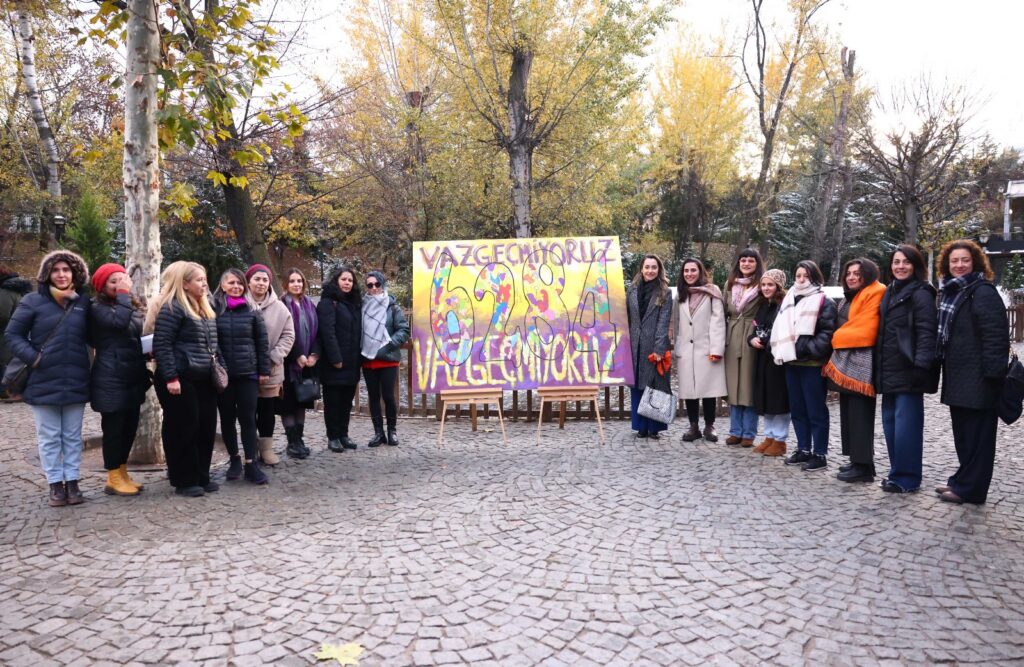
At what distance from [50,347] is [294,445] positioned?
228cm

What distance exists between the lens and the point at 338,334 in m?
6.11

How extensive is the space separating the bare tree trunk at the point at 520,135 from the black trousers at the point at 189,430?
291 inches

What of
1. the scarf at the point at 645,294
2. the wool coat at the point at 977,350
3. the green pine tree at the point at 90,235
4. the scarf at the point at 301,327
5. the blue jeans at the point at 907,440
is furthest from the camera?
the green pine tree at the point at 90,235

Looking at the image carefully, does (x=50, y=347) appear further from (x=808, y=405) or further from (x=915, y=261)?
(x=915, y=261)

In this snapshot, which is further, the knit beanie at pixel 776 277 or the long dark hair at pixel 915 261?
the knit beanie at pixel 776 277

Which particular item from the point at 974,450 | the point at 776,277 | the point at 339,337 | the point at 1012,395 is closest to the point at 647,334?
the point at 776,277

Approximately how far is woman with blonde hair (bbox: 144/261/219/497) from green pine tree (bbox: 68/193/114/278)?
13.4 meters

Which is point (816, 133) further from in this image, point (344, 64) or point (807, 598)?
point (807, 598)

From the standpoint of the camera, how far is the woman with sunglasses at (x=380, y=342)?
20.4 feet

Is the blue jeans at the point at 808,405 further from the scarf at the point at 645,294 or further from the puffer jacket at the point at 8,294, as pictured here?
the puffer jacket at the point at 8,294

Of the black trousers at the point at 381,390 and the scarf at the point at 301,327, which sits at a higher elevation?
the scarf at the point at 301,327

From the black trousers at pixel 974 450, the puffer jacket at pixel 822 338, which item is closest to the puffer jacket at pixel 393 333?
the puffer jacket at pixel 822 338

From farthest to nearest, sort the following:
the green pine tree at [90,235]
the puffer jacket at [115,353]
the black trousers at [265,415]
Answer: the green pine tree at [90,235] → the black trousers at [265,415] → the puffer jacket at [115,353]

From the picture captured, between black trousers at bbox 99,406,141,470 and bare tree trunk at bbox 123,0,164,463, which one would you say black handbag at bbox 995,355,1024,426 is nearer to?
black trousers at bbox 99,406,141,470
